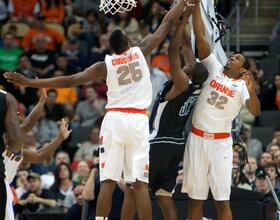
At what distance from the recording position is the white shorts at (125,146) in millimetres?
12156

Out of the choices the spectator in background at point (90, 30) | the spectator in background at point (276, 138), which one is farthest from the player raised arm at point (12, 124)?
the spectator in background at point (90, 30)

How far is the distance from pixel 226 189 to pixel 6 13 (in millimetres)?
11721

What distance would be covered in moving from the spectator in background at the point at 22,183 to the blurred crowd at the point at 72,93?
0.6 inches

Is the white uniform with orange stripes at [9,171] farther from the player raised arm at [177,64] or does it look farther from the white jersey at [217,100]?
the white jersey at [217,100]

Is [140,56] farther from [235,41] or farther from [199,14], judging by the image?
[235,41]

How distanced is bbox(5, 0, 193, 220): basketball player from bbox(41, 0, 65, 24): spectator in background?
11231 millimetres

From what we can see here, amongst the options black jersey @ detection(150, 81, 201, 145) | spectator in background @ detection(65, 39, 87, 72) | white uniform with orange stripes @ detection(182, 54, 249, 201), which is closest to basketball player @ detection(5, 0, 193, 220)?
black jersey @ detection(150, 81, 201, 145)

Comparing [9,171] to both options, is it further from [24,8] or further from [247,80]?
[24,8]

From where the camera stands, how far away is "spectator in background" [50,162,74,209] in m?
17.1

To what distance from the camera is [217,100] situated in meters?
12.8

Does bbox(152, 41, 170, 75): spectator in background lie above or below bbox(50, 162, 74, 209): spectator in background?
above

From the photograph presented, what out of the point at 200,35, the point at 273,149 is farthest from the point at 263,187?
the point at 200,35

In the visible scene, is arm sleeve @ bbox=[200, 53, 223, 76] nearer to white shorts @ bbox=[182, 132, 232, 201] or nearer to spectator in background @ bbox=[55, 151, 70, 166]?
white shorts @ bbox=[182, 132, 232, 201]

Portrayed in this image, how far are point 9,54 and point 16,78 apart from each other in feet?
32.9
